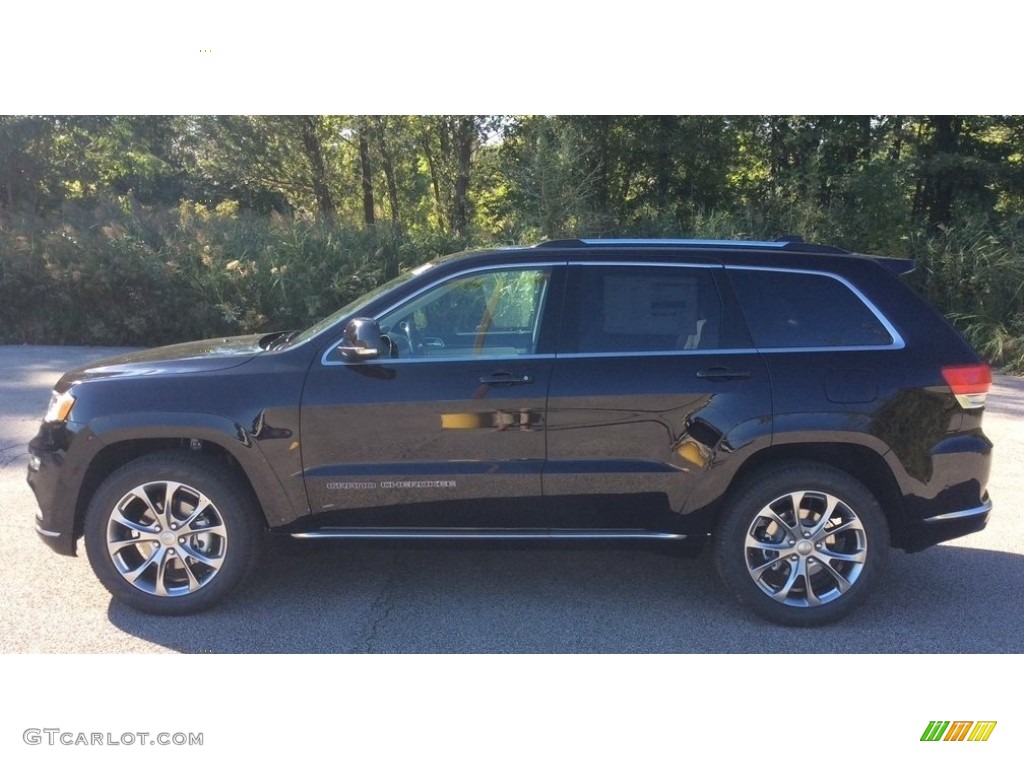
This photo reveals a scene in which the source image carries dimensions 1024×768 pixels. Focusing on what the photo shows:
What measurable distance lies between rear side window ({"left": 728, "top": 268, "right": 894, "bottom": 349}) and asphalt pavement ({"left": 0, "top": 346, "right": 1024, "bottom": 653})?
125cm

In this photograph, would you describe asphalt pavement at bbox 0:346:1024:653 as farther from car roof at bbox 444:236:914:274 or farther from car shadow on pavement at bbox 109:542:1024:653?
car roof at bbox 444:236:914:274

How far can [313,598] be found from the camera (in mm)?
4594

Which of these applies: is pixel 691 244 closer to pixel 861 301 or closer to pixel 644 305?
pixel 644 305

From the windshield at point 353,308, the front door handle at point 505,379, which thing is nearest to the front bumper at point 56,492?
the windshield at point 353,308

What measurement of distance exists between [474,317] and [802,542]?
201 centimetres

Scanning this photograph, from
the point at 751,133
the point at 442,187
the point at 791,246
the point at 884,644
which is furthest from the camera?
the point at 442,187

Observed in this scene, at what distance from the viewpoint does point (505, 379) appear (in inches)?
166

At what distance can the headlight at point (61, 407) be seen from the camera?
4.29 metres

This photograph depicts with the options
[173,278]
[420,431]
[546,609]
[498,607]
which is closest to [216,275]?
[173,278]

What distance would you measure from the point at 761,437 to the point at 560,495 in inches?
38.9

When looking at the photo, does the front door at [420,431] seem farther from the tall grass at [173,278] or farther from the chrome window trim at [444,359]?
the tall grass at [173,278]

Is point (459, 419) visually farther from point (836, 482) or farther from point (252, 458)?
point (836, 482)

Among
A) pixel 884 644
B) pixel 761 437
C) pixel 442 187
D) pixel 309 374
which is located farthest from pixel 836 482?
pixel 442 187
